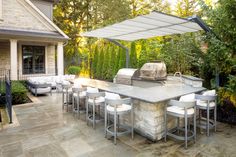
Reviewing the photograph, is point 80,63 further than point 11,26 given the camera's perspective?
Yes

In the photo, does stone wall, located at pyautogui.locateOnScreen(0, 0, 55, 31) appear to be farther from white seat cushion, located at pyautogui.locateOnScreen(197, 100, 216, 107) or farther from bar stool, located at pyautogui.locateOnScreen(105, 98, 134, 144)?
white seat cushion, located at pyautogui.locateOnScreen(197, 100, 216, 107)

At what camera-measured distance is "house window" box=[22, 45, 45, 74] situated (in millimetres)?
12555

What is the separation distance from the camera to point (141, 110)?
13.2 ft

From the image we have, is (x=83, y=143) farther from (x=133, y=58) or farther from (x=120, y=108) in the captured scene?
(x=133, y=58)

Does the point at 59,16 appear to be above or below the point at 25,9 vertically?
above

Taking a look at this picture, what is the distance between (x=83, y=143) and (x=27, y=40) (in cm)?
923

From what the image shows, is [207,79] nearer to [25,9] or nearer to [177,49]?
[177,49]

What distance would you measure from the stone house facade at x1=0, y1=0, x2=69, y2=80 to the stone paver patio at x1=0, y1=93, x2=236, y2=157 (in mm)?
6942

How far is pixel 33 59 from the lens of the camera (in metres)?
12.9

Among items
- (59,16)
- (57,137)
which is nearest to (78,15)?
(59,16)

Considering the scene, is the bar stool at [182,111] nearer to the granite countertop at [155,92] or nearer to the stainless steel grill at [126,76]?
the granite countertop at [155,92]

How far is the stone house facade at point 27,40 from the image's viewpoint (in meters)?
10.4

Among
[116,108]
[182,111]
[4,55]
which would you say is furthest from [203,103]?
[4,55]

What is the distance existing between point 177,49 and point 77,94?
226 inches
